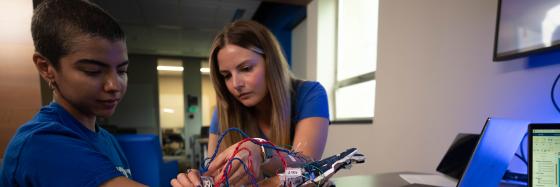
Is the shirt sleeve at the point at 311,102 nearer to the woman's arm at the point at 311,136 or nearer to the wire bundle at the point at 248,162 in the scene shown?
the woman's arm at the point at 311,136

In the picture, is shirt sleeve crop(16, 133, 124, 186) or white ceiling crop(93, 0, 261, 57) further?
white ceiling crop(93, 0, 261, 57)

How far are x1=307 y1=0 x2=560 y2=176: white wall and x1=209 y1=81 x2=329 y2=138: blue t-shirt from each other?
557 mm

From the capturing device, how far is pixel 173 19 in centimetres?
449

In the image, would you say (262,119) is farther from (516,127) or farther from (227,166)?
(516,127)

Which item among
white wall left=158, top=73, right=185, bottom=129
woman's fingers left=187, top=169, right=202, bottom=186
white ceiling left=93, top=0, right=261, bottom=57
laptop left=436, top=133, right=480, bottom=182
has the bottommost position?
white wall left=158, top=73, right=185, bottom=129

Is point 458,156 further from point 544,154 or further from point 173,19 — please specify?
point 173,19

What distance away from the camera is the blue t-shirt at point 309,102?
94 centimetres

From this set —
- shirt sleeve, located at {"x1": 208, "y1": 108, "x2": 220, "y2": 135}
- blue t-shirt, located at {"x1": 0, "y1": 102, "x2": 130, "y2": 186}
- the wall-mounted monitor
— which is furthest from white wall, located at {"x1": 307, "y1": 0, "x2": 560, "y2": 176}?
blue t-shirt, located at {"x1": 0, "y1": 102, "x2": 130, "y2": 186}

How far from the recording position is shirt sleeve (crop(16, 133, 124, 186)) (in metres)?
0.48

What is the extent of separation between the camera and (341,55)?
8.29 feet

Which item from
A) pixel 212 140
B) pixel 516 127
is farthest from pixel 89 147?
pixel 516 127

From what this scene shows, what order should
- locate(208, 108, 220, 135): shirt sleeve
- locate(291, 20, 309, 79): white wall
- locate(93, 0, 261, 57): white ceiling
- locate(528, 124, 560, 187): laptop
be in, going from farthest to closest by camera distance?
locate(93, 0, 261, 57): white ceiling < locate(291, 20, 309, 79): white wall < locate(208, 108, 220, 135): shirt sleeve < locate(528, 124, 560, 187): laptop

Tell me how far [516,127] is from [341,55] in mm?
2044

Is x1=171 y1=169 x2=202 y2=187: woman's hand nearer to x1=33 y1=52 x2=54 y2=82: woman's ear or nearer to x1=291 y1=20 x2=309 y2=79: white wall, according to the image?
x1=33 y1=52 x2=54 y2=82: woman's ear
